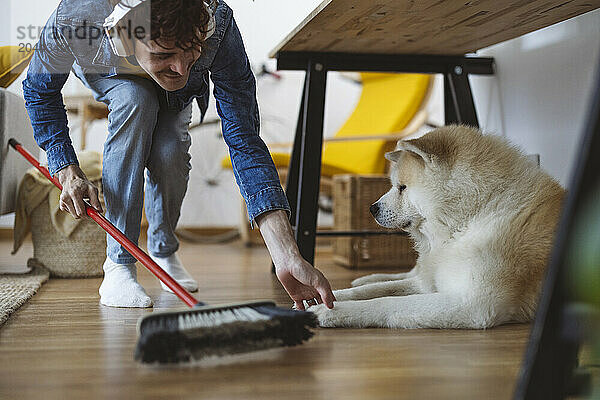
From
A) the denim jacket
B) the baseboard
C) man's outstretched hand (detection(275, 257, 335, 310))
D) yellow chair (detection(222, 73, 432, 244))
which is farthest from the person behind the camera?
the baseboard

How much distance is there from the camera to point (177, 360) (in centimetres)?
92

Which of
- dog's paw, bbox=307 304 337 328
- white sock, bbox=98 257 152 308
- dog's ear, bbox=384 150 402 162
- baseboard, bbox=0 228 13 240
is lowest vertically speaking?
baseboard, bbox=0 228 13 240

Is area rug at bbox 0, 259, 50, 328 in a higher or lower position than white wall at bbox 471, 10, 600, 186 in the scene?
lower

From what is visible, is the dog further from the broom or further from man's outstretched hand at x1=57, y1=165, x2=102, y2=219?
man's outstretched hand at x1=57, y1=165, x2=102, y2=219

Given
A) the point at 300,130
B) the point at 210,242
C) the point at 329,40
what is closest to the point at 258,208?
the point at 329,40

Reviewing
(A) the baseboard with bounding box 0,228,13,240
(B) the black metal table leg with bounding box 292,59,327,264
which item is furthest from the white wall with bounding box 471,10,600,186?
(A) the baseboard with bounding box 0,228,13,240

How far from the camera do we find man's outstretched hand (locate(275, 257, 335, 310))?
1.20m

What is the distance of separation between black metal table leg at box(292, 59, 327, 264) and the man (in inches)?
15.4

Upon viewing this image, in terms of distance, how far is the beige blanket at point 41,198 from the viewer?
213cm

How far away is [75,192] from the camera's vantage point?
4.69ft

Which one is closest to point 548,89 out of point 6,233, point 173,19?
point 173,19

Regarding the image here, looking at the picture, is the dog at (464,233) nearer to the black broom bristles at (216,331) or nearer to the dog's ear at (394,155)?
the dog's ear at (394,155)

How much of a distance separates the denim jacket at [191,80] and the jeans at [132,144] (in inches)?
3.0

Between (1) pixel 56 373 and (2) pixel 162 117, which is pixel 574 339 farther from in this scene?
(2) pixel 162 117
